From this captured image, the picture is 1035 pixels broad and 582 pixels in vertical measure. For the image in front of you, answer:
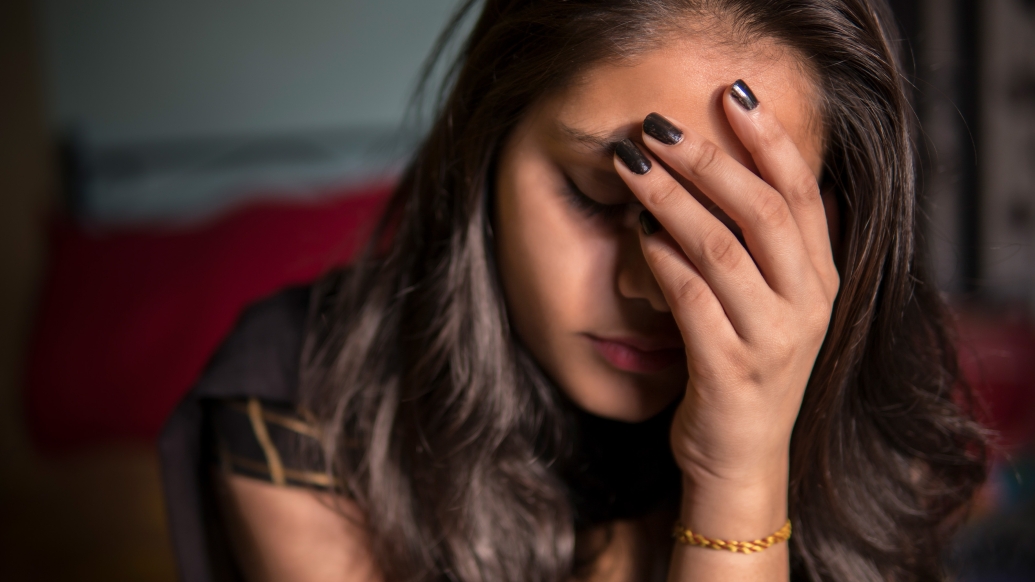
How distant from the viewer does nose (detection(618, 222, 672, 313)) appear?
62 cm

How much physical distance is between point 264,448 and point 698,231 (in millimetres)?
561

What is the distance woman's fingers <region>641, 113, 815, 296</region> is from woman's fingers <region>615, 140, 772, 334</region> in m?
0.01

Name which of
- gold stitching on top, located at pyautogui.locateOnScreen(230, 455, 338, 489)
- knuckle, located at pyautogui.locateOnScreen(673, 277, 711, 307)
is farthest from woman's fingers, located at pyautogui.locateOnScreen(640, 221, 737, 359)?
gold stitching on top, located at pyautogui.locateOnScreen(230, 455, 338, 489)

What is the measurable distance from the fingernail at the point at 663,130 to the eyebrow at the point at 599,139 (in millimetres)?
37

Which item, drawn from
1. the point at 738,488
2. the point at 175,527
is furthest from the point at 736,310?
the point at 175,527

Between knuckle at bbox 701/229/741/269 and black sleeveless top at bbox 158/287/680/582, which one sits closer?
knuckle at bbox 701/229/741/269

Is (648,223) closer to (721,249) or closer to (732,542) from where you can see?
(721,249)

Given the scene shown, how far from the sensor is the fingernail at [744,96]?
0.54 meters

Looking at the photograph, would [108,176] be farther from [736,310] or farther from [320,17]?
[736,310]

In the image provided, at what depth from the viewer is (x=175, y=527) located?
84cm

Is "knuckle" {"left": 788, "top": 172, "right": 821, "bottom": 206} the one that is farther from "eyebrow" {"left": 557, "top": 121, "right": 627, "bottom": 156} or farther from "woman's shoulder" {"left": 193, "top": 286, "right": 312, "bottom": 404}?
"woman's shoulder" {"left": 193, "top": 286, "right": 312, "bottom": 404}

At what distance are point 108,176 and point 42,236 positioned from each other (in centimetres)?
43

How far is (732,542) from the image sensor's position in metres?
0.64

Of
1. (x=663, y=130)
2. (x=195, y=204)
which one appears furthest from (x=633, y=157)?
(x=195, y=204)
